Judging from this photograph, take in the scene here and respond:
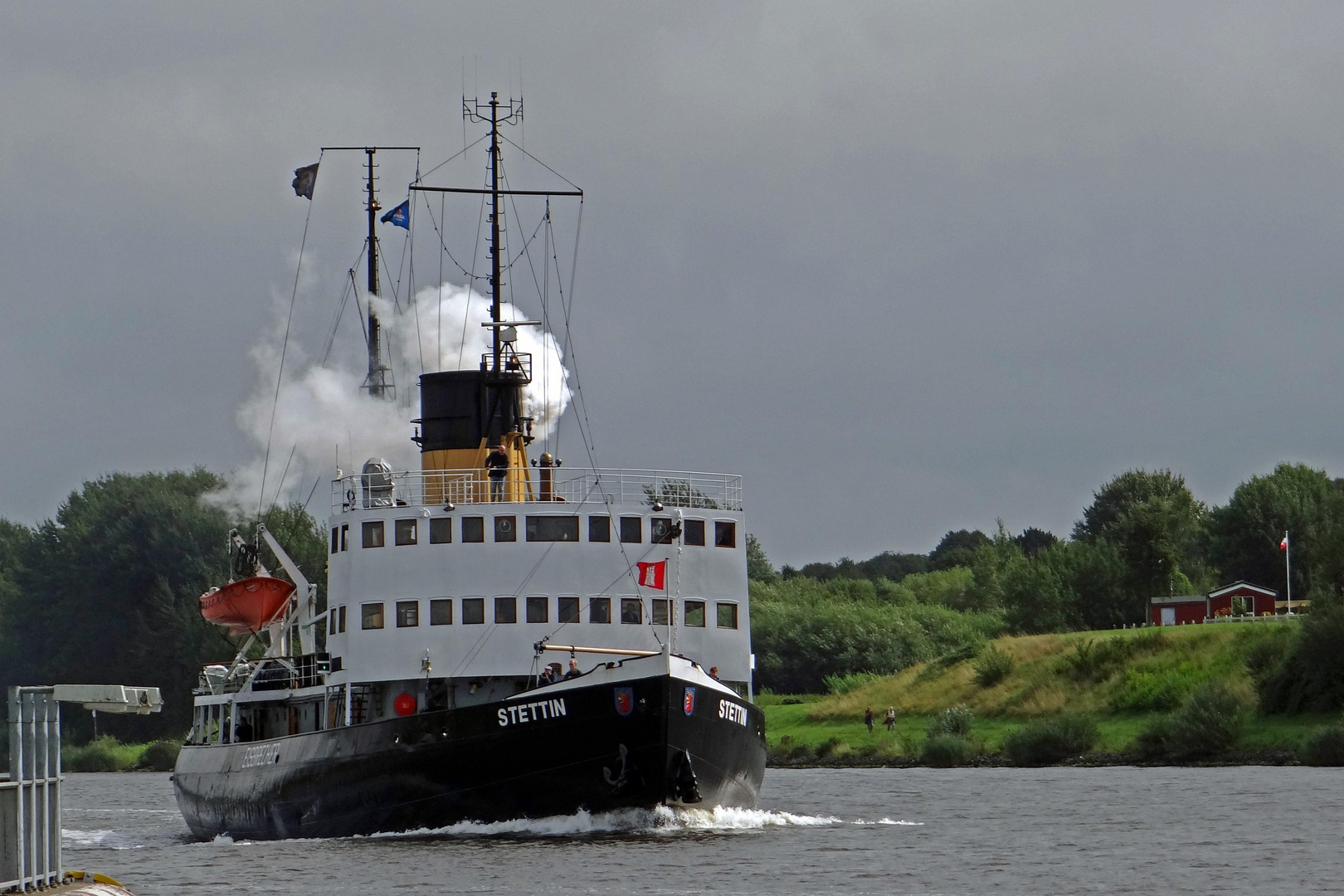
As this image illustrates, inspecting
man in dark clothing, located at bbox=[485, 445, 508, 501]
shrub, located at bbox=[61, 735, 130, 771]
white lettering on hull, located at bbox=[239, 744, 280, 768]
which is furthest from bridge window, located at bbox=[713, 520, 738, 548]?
shrub, located at bbox=[61, 735, 130, 771]

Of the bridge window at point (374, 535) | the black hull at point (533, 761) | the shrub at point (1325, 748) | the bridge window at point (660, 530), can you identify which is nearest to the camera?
the black hull at point (533, 761)

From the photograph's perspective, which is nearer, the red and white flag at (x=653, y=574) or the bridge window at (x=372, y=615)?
the red and white flag at (x=653, y=574)

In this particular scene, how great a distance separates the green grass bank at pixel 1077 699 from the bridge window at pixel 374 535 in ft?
109

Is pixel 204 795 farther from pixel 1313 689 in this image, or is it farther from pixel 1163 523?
pixel 1163 523

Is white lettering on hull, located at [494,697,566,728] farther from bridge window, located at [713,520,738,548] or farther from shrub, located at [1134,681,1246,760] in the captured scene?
shrub, located at [1134,681,1246,760]

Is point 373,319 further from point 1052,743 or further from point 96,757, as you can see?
point 96,757

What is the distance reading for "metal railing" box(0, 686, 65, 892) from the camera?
22.4 metres

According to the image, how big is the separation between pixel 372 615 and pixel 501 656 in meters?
3.26

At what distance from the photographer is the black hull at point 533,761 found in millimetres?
Result: 38844

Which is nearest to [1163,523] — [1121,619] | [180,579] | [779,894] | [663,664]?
[1121,619]

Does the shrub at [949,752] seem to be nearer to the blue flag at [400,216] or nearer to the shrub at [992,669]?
the shrub at [992,669]

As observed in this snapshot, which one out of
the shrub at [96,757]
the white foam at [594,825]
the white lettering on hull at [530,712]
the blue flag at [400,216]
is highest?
the blue flag at [400,216]

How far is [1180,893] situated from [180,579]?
8682 cm

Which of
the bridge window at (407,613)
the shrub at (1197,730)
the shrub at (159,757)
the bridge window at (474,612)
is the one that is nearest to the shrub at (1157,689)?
the shrub at (1197,730)
